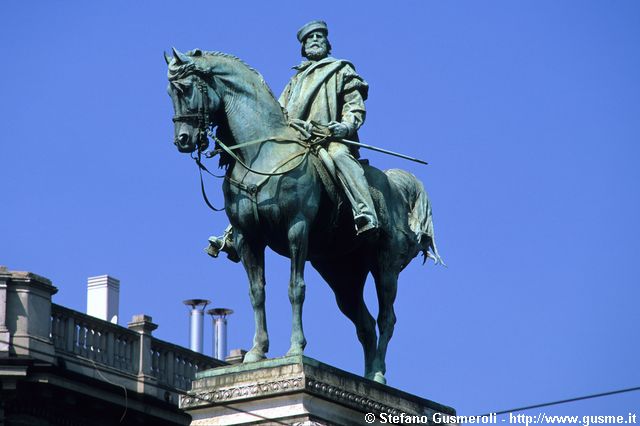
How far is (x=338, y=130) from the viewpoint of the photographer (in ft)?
89.2

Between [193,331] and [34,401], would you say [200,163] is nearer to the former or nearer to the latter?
[34,401]

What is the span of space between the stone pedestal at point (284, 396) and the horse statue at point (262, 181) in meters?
0.38

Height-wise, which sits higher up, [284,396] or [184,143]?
[184,143]

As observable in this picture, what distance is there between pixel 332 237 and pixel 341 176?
3.13 feet

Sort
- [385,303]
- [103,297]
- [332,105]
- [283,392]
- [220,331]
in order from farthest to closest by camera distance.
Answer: [220,331], [103,297], [385,303], [332,105], [283,392]

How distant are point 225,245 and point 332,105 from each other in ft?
7.69

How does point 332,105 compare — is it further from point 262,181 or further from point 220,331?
point 220,331

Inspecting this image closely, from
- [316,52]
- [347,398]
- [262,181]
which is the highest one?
[316,52]

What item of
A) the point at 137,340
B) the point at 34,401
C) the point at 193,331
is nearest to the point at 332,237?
the point at 34,401

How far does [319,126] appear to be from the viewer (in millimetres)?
27203

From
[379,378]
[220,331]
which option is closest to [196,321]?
[220,331]

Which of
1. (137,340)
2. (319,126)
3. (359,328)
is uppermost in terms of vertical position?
(137,340)

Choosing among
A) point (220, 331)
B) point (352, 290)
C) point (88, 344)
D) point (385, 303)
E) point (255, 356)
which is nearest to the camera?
point (255, 356)

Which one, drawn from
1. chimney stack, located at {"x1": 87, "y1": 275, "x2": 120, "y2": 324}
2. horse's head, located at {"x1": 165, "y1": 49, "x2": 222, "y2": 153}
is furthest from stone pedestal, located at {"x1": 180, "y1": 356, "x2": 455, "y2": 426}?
chimney stack, located at {"x1": 87, "y1": 275, "x2": 120, "y2": 324}
